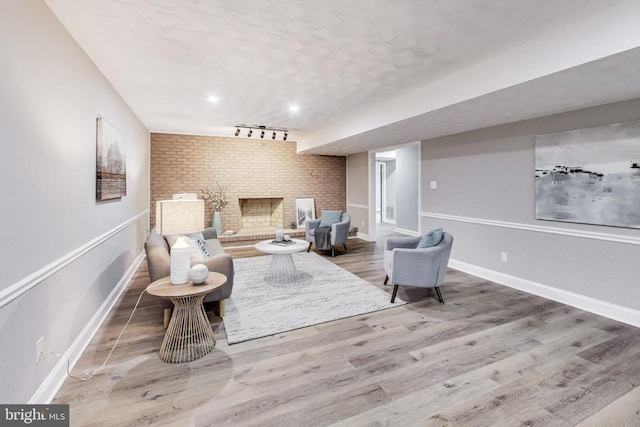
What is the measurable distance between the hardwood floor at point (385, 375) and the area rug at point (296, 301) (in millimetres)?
151

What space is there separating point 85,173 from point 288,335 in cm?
224

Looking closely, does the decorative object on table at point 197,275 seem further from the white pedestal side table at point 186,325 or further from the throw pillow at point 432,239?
the throw pillow at point 432,239

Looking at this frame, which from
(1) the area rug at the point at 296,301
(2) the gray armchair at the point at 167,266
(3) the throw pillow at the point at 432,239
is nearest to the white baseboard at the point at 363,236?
(1) the area rug at the point at 296,301

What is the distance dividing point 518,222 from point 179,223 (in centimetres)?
404

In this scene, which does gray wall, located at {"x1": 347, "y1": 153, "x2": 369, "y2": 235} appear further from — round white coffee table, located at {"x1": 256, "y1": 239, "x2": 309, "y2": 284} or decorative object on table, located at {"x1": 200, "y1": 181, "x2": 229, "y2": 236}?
decorative object on table, located at {"x1": 200, "y1": 181, "x2": 229, "y2": 236}

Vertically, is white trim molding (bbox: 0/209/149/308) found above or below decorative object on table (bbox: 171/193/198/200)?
below

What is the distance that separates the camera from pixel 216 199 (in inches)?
262

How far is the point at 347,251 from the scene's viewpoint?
5824mm

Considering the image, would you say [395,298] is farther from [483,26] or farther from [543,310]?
[483,26]

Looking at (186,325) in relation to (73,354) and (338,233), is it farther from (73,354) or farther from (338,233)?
(338,233)

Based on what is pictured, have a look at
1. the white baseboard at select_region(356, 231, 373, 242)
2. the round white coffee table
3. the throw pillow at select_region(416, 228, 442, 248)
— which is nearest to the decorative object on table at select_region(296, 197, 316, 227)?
the white baseboard at select_region(356, 231, 373, 242)

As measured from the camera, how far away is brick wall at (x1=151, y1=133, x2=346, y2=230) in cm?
630

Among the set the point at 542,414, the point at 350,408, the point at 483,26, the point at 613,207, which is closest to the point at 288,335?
the point at 350,408

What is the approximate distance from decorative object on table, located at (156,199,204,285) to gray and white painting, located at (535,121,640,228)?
12.7ft
